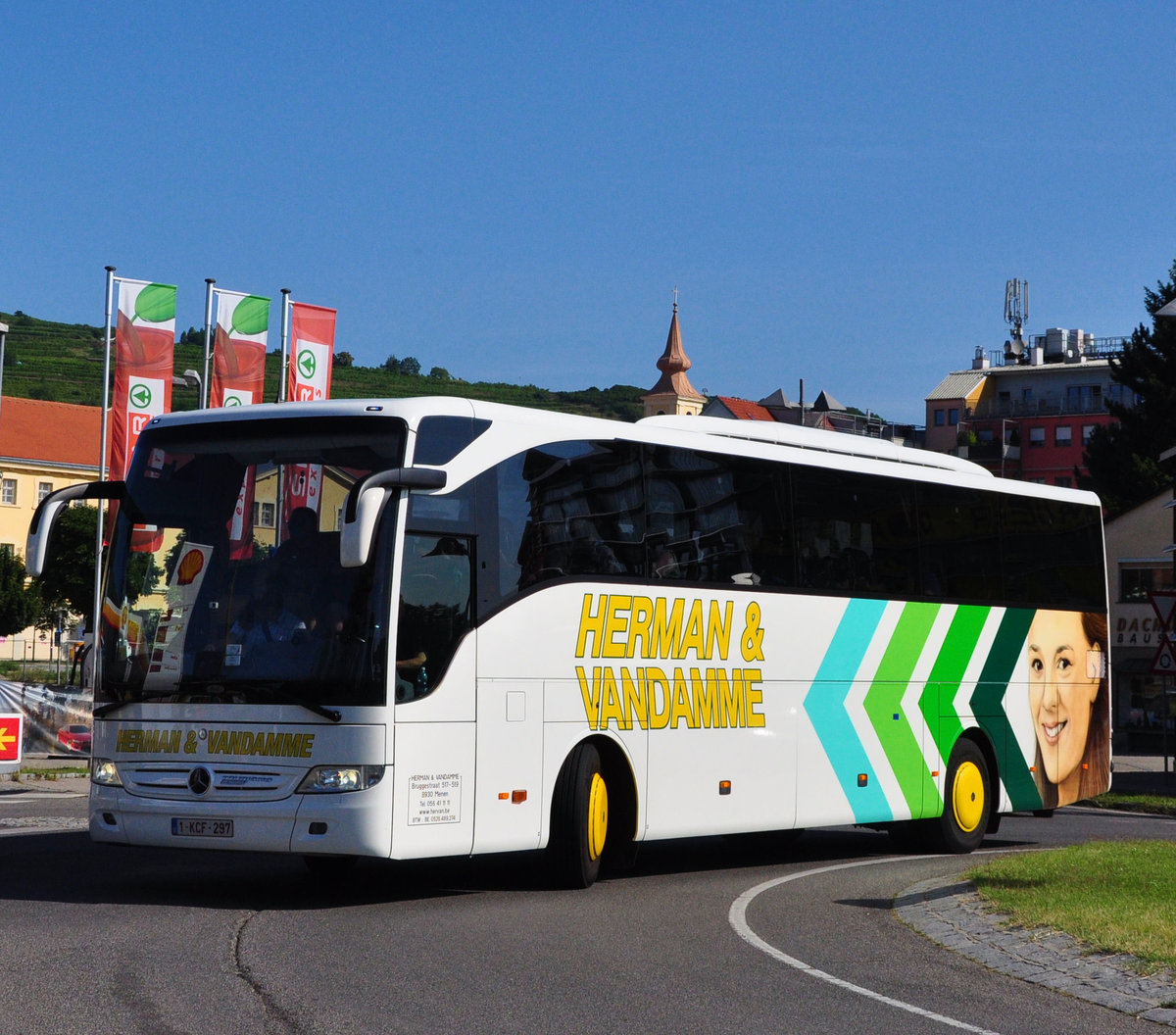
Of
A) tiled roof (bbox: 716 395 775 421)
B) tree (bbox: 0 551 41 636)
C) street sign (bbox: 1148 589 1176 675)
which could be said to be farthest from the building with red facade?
street sign (bbox: 1148 589 1176 675)

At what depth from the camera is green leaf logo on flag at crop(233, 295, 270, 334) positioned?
34.0m

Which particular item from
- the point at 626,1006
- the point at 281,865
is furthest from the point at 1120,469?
the point at 626,1006

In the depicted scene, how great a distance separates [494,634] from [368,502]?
1.92m

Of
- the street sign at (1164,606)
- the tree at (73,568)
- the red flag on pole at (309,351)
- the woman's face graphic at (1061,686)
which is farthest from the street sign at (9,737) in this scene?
the tree at (73,568)

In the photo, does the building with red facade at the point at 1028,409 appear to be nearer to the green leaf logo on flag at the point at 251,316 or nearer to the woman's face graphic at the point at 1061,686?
the green leaf logo on flag at the point at 251,316

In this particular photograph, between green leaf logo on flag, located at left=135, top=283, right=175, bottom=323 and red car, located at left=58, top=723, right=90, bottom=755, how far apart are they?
968cm

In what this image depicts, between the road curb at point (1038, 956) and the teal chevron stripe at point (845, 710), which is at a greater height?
the teal chevron stripe at point (845, 710)

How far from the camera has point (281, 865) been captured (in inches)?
610

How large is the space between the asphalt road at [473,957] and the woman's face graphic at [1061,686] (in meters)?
5.09

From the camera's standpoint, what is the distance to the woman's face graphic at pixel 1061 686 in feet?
63.5

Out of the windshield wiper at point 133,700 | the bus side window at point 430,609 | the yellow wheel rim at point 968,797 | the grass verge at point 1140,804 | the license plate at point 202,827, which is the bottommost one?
the grass verge at point 1140,804

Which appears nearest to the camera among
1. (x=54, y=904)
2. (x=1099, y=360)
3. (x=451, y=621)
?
(x=54, y=904)

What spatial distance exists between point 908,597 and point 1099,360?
394 feet

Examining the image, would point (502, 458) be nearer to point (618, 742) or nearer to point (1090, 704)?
point (618, 742)
